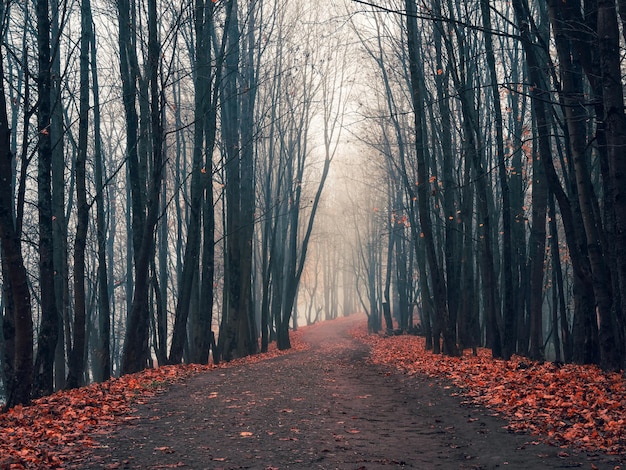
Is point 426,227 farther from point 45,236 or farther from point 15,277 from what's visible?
point 15,277

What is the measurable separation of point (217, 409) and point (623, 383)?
5908 mm

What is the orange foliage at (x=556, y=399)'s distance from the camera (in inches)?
289

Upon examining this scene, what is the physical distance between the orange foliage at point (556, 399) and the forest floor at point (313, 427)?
3cm

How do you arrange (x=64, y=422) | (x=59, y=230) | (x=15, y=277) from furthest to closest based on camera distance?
(x=59, y=230), (x=15, y=277), (x=64, y=422)

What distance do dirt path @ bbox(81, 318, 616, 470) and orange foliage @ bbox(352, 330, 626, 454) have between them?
305 millimetres

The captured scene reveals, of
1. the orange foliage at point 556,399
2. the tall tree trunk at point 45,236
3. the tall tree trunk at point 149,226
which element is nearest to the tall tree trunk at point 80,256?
the tall tree trunk at point 149,226

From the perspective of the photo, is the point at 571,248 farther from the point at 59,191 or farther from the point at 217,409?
the point at 59,191

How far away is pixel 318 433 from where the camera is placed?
853 cm

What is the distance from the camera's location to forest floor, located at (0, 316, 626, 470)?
696 cm

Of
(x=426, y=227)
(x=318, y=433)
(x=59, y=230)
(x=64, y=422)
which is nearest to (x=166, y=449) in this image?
(x=318, y=433)

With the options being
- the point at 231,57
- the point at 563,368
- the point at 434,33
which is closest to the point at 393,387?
the point at 563,368

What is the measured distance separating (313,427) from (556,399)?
3.23 metres

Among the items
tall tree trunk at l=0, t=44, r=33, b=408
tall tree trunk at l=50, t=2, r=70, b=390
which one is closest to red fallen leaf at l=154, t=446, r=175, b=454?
tall tree trunk at l=0, t=44, r=33, b=408

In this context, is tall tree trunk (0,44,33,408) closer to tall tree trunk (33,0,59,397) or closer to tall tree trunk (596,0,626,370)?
tall tree trunk (33,0,59,397)
